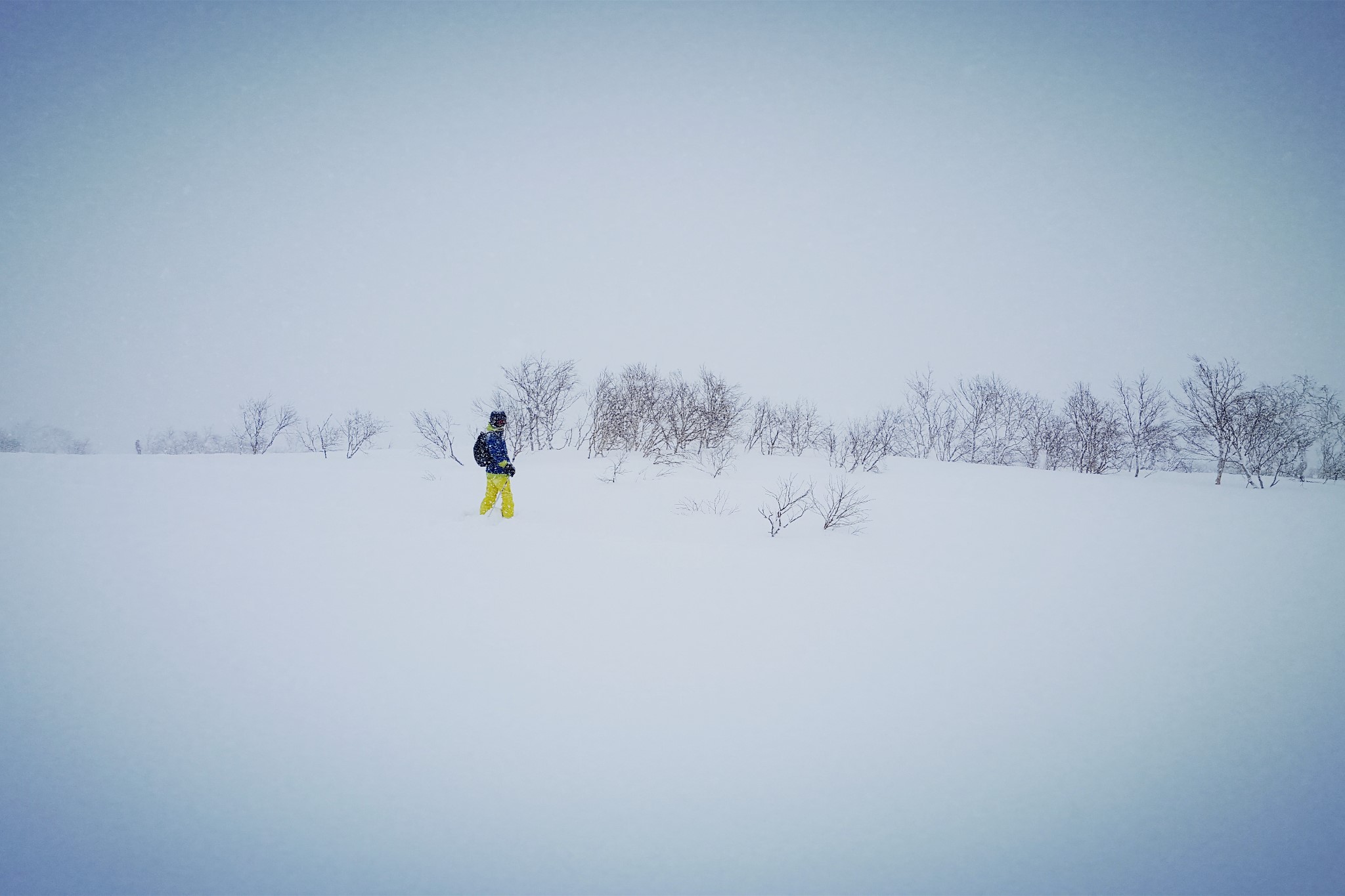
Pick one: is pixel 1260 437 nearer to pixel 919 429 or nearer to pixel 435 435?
pixel 919 429

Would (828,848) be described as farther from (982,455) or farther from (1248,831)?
(982,455)

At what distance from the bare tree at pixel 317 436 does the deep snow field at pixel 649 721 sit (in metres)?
36.8

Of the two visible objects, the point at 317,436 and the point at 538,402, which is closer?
the point at 538,402

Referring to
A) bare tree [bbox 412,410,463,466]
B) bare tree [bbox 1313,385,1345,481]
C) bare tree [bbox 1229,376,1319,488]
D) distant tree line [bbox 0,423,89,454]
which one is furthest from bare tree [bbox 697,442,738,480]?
distant tree line [bbox 0,423,89,454]

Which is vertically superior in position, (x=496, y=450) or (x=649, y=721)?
(x=496, y=450)


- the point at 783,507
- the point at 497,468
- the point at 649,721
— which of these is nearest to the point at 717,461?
the point at 783,507

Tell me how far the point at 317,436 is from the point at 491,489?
135ft

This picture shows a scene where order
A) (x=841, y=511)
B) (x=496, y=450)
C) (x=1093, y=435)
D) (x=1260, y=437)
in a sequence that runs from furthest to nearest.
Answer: (x=1093, y=435), (x=1260, y=437), (x=841, y=511), (x=496, y=450)

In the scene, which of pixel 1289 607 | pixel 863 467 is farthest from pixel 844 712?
pixel 863 467

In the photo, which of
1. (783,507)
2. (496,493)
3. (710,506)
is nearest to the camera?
(783,507)

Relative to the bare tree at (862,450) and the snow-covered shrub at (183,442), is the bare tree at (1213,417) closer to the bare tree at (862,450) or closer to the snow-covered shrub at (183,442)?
the bare tree at (862,450)

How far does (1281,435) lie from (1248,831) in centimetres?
2450

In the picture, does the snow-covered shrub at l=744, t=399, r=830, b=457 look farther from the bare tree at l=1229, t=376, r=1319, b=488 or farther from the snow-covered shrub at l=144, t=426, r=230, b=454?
the snow-covered shrub at l=144, t=426, r=230, b=454

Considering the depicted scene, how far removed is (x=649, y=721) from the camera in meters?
3.15
